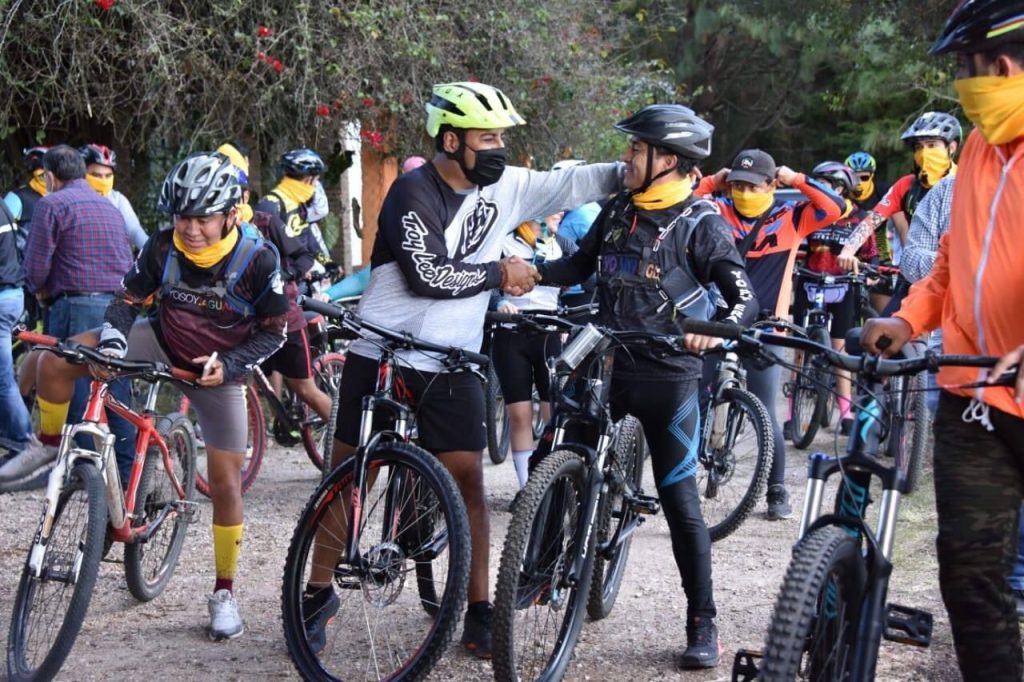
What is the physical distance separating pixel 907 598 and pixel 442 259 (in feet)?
8.85

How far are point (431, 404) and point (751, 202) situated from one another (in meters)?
3.22

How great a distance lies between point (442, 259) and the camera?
4.85 meters

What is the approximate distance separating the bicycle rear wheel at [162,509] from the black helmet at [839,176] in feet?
19.2

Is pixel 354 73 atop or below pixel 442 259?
atop

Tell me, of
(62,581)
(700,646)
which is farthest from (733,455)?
(62,581)

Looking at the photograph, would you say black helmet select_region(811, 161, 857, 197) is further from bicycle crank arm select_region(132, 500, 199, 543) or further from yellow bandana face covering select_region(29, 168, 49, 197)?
bicycle crank arm select_region(132, 500, 199, 543)

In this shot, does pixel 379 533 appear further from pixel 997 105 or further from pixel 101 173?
pixel 101 173

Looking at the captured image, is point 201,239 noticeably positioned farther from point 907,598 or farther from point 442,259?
point 907,598

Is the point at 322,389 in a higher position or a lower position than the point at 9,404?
higher

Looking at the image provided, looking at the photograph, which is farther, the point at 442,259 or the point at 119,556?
the point at 119,556

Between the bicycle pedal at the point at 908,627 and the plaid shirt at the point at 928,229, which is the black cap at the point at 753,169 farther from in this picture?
the bicycle pedal at the point at 908,627

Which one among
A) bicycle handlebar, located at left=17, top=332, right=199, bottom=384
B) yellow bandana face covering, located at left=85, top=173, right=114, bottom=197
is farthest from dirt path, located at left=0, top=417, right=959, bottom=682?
A: yellow bandana face covering, located at left=85, top=173, right=114, bottom=197

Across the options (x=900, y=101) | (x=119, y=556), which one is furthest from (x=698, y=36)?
(x=119, y=556)

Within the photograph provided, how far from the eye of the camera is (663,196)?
200 inches
